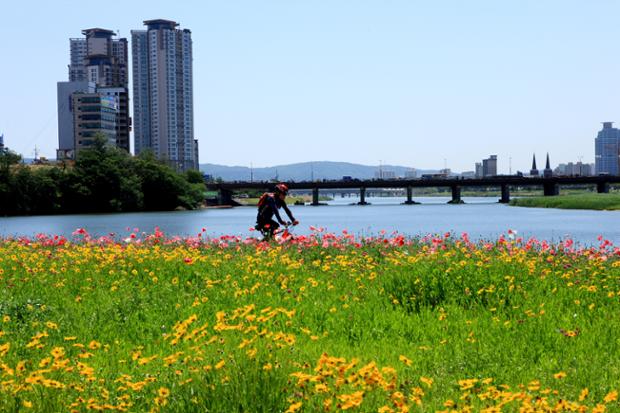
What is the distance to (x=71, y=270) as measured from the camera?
48.7ft

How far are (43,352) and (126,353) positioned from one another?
0.98 m

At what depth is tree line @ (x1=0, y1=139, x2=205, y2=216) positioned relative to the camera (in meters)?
111

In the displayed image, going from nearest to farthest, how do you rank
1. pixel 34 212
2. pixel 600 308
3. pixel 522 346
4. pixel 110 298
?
1. pixel 522 346
2. pixel 600 308
3. pixel 110 298
4. pixel 34 212

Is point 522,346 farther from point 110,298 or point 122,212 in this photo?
point 122,212

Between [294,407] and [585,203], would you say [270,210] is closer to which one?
[294,407]

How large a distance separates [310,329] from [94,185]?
113 metres

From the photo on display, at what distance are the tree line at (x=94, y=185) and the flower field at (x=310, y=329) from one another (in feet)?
326

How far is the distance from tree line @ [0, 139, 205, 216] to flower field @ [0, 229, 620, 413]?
9940cm

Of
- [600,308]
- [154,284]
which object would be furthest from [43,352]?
[600,308]

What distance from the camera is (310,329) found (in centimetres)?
1046

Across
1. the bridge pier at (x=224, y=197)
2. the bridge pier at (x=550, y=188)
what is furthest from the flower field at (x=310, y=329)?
the bridge pier at (x=550, y=188)

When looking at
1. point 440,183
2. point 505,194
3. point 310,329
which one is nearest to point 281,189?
point 310,329

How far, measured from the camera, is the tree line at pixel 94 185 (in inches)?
4387

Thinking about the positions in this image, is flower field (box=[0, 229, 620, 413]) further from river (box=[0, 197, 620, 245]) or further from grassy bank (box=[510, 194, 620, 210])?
grassy bank (box=[510, 194, 620, 210])
